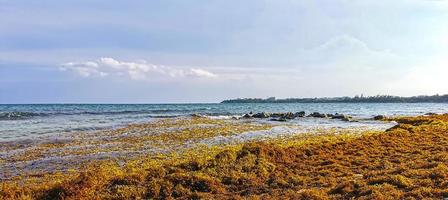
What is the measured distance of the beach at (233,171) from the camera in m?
10.4

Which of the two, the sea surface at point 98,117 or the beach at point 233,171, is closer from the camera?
the beach at point 233,171

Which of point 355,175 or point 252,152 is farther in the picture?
point 252,152

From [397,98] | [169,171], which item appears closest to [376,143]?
[169,171]

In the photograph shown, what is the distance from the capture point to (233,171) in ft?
40.9

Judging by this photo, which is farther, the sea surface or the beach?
the sea surface

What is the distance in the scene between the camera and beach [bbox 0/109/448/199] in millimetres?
10383

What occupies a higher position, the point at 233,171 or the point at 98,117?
the point at 233,171

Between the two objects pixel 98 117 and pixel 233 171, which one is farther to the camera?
pixel 98 117

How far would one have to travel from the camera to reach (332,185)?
10.9 m

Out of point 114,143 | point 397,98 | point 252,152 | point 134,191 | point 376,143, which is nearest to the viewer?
point 134,191

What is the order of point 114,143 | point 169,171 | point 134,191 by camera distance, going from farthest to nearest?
point 114,143, point 169,171, point 134,191

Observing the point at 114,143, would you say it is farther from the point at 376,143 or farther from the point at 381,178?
the point at 381,178

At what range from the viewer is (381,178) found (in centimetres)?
1077

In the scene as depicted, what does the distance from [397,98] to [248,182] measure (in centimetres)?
17517
